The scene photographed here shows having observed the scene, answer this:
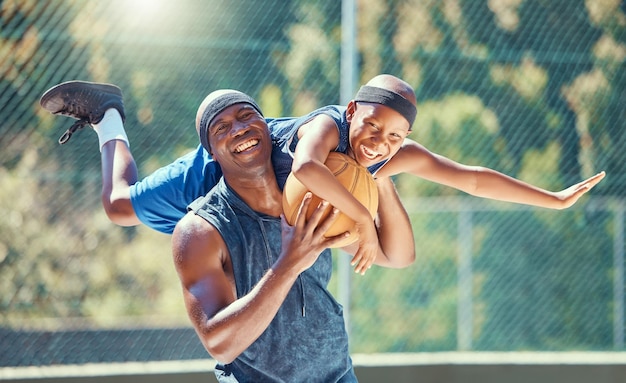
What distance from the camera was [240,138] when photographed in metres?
3.01

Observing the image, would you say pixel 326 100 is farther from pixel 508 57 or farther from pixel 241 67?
pixel 508 57

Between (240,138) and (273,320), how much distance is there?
1.94 feet

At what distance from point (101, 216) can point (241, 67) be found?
1.25 metres

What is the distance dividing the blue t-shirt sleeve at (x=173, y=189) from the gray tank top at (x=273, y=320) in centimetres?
58

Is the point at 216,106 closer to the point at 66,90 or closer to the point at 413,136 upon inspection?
the point at 66,90

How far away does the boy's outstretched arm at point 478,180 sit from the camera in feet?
11.8

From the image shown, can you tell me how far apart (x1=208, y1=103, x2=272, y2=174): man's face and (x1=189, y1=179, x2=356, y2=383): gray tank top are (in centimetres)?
10

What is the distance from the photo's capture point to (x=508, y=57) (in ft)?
21.3

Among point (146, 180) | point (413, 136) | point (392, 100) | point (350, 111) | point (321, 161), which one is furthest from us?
point (413, 136)

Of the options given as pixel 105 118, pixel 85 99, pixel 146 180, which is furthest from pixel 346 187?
pixel 85 99

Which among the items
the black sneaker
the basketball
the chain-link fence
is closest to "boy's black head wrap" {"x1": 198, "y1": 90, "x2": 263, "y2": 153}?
the basketball

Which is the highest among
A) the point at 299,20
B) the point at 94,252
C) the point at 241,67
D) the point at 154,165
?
the point at 299,20

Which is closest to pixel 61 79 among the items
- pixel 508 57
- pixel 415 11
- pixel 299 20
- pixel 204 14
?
pixel 204 14

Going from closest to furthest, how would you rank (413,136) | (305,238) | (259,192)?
(305,238)
(259,192)
(413,136)
